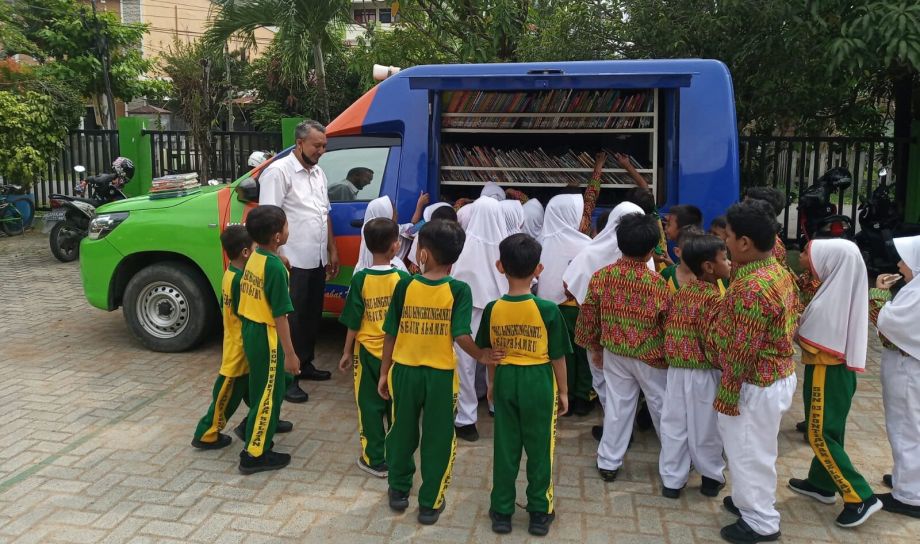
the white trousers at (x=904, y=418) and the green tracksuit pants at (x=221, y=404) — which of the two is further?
the green tracksuit pants at (x=221, y=404)

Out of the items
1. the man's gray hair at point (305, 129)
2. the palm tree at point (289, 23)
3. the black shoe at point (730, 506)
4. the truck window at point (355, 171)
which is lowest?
the black shoe at point (730, 506)

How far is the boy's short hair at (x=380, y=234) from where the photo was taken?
3691 millimetres

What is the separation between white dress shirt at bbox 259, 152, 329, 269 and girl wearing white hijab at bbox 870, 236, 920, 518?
3.37 meters

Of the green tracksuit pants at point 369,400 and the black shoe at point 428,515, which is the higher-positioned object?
the green tracksuit pants at point 369,400

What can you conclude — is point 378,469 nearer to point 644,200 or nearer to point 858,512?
point 858,512

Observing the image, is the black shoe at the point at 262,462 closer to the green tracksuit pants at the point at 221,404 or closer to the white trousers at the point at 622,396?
the green tracksuit pants at the point at 221,404

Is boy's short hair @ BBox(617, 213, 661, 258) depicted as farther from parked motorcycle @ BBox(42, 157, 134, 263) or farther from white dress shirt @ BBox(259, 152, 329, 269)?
parked motorcycle @ BBox(42, 157, 134, 263)

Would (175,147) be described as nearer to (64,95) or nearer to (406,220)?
(64,95)

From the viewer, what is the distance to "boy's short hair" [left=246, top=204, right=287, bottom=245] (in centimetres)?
388

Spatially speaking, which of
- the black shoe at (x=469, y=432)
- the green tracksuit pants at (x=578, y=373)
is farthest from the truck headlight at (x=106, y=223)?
the green tracksuit pants at (x=578, y=373)

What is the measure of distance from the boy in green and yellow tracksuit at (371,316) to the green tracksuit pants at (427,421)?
34cm

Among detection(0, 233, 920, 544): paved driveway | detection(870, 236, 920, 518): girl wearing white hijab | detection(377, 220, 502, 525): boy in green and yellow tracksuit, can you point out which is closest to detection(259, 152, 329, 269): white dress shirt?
detection(0, 233, 920, 544): paved driveway

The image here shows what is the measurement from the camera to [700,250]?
3674mm

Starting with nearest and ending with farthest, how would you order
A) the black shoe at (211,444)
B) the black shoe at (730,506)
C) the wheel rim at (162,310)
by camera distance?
the black shoe at (730,506), the black shoe at (211,444), the wheel rim at (162,310)
